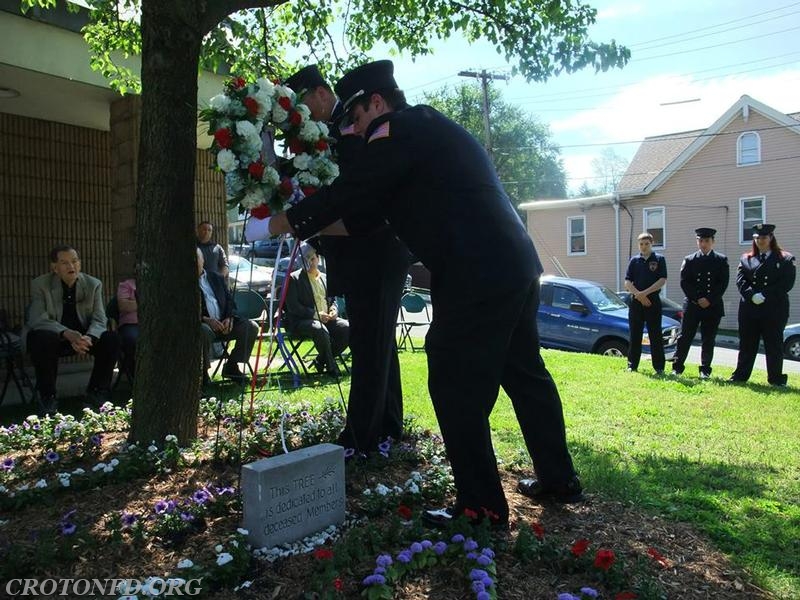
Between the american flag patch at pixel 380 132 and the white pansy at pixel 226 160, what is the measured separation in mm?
667

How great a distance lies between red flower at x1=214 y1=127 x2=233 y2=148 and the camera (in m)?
2.97

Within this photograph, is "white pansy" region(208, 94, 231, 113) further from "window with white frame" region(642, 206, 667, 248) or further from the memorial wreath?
"window with white frame" region(642, 206, 667, 248)

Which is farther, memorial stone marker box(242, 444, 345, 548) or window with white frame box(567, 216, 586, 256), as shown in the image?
window with white frame box(567, 216, 586, 256)

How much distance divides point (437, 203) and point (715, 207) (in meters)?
23.4

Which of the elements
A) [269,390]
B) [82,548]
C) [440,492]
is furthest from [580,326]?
[82,548]

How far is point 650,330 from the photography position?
8570 mm

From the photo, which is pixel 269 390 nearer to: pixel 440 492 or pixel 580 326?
pixel 440 492

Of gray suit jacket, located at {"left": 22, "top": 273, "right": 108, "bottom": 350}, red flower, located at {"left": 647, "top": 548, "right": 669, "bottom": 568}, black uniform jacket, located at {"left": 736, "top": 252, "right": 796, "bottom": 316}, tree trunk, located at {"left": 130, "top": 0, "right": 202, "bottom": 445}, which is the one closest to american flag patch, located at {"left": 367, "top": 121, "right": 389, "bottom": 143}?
tree trunk, located at {"left": 130, "top": 0, "right": 202, "bottom": 445}

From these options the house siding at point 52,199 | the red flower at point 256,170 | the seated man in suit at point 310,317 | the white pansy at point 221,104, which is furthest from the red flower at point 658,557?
the house siding at point 52,199

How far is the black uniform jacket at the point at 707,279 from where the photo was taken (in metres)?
8.28

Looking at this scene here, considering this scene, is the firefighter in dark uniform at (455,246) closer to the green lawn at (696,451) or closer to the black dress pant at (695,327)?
the green lawn at (696,451)

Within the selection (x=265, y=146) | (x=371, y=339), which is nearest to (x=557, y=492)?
(x=371, y=339)

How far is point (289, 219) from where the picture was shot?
277 cm

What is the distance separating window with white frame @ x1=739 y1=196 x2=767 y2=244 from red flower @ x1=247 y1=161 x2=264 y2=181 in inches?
908
